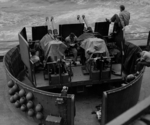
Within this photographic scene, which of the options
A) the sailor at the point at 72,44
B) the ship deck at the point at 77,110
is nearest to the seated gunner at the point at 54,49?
the sailor at the point at 72,44

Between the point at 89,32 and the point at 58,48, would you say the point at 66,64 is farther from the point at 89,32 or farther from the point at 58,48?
the point at 89,32

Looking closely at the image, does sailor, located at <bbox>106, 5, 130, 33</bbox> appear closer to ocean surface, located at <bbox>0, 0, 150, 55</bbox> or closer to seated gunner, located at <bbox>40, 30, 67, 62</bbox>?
seated gunner, located at <bbox>40, 30, 67, 62</bbox>

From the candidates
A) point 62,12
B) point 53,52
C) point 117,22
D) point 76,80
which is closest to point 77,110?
point 76,80

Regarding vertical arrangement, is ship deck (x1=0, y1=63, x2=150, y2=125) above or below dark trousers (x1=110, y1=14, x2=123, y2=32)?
below

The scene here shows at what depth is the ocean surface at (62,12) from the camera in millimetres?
24953

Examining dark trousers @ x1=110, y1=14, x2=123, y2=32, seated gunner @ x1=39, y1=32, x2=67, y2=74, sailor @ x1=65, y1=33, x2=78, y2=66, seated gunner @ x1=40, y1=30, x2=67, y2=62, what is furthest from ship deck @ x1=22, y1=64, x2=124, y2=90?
dark trousers @ x1=110, y1=14, x2=123, y2=32

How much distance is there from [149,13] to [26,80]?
22.8 meters

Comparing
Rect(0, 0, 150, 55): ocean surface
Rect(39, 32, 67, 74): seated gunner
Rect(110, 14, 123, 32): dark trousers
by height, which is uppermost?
Rect(110, 14, 123, 32): dark trousers

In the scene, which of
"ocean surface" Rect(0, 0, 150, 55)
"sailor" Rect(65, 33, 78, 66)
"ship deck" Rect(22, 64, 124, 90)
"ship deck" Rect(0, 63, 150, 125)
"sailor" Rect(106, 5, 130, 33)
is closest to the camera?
"ship deck" Rect(0, 63, 150, 125)

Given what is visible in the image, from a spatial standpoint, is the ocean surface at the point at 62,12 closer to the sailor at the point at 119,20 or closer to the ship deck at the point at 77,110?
the sailor at the point at 119,20

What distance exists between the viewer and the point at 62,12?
2961 cm

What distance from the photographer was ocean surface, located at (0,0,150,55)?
81.9ft

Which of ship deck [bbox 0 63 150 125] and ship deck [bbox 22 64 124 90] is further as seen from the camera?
ship deck [bbox 22 64 124 90]

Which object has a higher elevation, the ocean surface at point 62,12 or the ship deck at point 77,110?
the ocean surface at point 62,12
